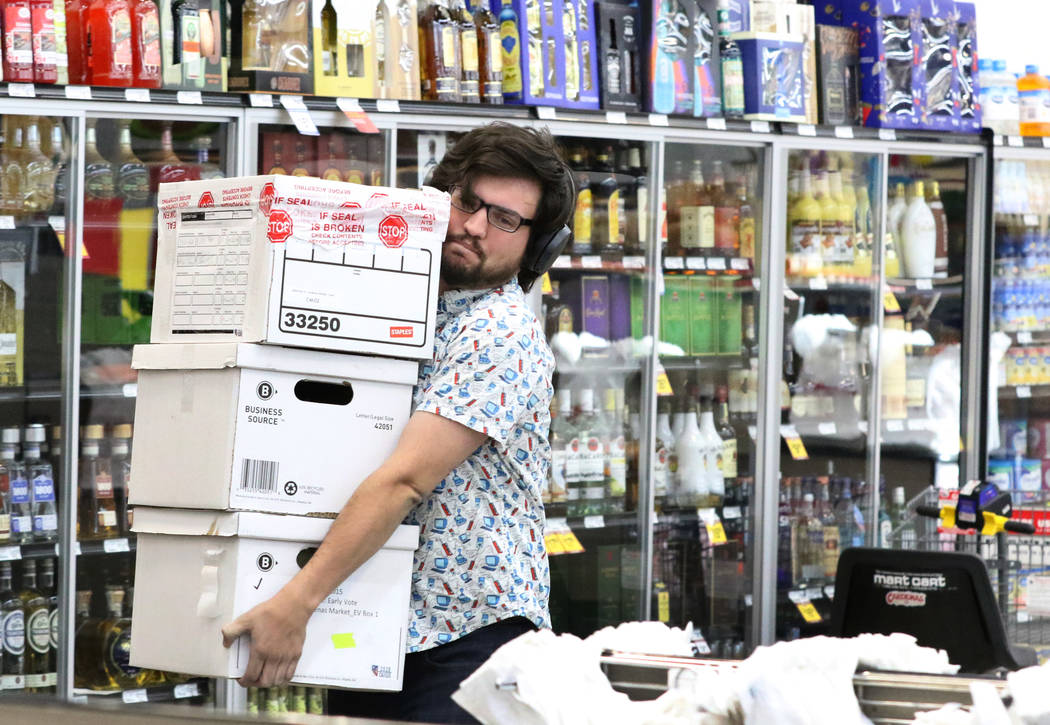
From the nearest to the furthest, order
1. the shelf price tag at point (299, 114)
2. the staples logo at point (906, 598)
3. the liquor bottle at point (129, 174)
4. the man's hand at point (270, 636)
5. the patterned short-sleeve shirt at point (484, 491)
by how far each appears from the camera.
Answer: the man's hand at point (270, 636)
the patterned short-sleeve shirt at point (484, 491)
the staples logo at point (906, 598)
the shelf price tag at point (299, 114)
the liquor bottle at point (129, 174)

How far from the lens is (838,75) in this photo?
4.80 metres

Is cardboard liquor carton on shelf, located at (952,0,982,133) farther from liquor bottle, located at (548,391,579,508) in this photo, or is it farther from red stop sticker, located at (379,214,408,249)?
red stop sticker, located at (379,214,408,249)

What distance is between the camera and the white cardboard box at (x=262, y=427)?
1.90 meters

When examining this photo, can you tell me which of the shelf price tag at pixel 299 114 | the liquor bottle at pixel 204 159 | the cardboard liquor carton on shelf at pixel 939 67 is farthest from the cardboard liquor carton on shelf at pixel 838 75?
the liquor bottle at pixel 204 159

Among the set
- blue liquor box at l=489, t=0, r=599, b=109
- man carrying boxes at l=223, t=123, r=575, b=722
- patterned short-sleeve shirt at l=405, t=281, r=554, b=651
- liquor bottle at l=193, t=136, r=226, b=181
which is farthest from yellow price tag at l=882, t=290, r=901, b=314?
patterned short-sleeve shirt at l=405, t=281, r=554, b=651

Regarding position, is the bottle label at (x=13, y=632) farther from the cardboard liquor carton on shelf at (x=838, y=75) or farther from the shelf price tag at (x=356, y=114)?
the cardboard liquor carton on shelf at (x=838, y=75)

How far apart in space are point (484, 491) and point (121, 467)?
6.93 feet

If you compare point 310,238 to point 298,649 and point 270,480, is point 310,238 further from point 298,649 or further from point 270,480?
point 298,649

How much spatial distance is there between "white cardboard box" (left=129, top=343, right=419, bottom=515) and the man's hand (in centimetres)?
15

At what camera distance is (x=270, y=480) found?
1920 mm

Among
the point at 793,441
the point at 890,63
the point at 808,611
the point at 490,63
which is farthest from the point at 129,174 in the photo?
the point at 808,611

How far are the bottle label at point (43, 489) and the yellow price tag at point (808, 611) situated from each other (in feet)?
8.75

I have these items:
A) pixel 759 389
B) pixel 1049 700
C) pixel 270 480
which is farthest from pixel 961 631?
pixel 1049 700

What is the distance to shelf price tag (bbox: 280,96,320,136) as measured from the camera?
11.8 ft
